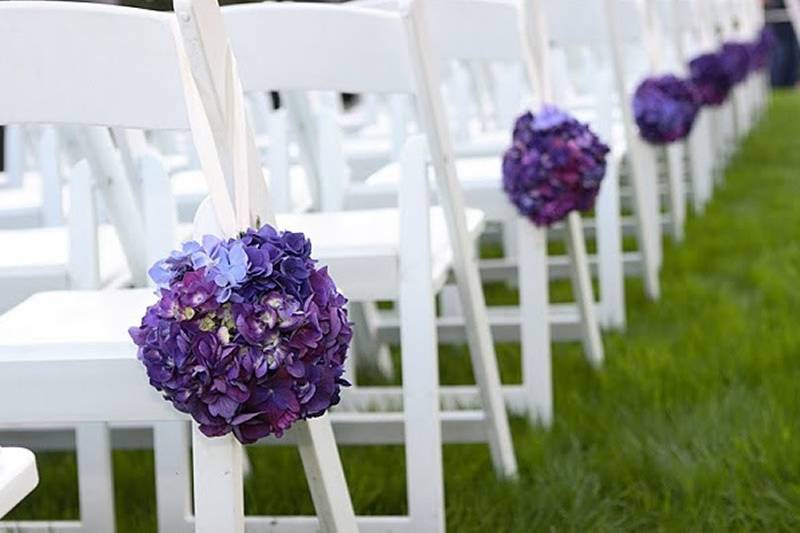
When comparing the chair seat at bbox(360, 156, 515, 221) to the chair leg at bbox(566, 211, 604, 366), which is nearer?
the chair seat at bbox(360, 156, 515, 221)

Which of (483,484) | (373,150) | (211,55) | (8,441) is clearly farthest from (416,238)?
(373,150)

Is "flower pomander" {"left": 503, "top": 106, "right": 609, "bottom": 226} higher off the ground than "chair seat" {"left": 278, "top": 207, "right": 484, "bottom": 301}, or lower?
higher

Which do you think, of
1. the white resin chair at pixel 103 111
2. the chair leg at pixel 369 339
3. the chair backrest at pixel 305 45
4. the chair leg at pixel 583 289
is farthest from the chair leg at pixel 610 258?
the white resin chair at pixel 103 111

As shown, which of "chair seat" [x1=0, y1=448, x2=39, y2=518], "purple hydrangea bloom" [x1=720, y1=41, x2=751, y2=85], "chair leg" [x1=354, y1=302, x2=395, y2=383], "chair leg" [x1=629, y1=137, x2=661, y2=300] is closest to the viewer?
"chair seat" [x1=0, y1=448, x2=39, y2=518]

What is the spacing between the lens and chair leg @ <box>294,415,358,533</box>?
5.30 feet

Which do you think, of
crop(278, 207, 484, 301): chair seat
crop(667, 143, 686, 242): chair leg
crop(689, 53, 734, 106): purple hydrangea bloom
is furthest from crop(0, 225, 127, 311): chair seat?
crop(689, 53, 734, 106): purple hydrangea bloom

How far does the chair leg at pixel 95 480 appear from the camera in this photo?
7.18 feet

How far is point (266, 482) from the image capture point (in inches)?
101

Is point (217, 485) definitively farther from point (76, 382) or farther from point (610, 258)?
point (610, 258)

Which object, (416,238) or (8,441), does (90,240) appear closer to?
(416,238)

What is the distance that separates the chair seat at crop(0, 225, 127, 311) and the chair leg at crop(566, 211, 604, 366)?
99 centimetres

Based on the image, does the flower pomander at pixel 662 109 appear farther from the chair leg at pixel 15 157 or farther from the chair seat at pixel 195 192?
the chair leg at pixel 15 157

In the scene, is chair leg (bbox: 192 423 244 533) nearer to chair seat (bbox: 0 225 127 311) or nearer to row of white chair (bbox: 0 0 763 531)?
row of white chair (bbox: 0 0 763 531)

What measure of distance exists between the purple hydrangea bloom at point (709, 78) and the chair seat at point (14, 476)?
4.09 metres
